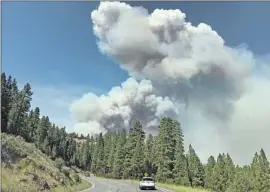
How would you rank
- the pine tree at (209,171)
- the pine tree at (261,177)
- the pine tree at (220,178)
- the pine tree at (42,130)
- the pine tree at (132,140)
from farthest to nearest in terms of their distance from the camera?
the pine tree at (42,130) → the pine tree at (209,171) → the pine tree at (220,178) → the pine tree at (261,177) → the pine tree at (132,140)

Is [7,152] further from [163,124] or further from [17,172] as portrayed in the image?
[163,124]

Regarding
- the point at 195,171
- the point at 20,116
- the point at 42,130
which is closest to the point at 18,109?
the point at 20,116

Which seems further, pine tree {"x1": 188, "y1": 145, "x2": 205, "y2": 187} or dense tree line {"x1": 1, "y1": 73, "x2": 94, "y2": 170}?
pine tree {"x1": 188, "y1": 145, "x2": 205, "y2": 187}

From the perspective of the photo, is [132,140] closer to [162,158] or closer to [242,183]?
[162,158]

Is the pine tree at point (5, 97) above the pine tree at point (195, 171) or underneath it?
above

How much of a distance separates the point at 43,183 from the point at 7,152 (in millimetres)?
4702

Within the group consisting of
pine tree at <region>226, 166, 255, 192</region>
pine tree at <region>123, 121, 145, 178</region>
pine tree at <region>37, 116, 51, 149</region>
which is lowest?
pine tree at <region>226, 166, 255, 192</region>

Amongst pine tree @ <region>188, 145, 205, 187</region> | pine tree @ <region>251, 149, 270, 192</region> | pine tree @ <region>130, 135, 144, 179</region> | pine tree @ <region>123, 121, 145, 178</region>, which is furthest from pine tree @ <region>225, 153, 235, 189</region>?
pine tree @ <region>123, 121, 145, 178</region>

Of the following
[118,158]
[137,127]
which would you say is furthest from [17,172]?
[118,158]

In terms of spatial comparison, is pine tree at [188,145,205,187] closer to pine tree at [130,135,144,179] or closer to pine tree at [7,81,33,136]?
pine tree at [130,135,144,179]

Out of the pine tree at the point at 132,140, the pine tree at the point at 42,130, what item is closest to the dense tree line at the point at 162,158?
the pine tree at the point at 132,140

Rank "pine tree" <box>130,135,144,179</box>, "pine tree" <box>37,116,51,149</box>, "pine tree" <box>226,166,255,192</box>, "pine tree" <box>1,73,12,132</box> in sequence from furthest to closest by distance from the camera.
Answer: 1. "pine tree" <box>37,116,51,149</box>
2. "pine tree" <box>226,166,255,192</box>
3. "pine tree" <box>130,135,144,179</box>
4. "pine tree" <box>1,73,12,132</box>

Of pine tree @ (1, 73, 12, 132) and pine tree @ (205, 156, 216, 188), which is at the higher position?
pine tree @ (1, 73, 12, 132)

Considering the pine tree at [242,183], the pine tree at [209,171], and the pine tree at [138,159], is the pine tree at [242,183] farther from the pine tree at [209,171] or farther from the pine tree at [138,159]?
the pine tree at [138,159]
